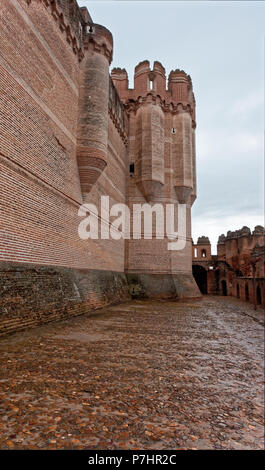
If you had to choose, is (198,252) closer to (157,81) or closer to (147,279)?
(147,279)

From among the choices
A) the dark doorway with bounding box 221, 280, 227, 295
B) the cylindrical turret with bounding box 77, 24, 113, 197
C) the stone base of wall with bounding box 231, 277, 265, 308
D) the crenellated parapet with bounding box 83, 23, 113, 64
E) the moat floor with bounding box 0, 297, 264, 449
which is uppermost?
the crenellated parapet with bounding box 83, 23, 113, 64

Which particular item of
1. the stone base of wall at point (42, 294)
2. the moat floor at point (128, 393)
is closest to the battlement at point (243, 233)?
the stone base of wall at point (42, 294)

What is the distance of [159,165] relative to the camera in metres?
17.2

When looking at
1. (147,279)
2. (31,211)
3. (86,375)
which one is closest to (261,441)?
(86,375)

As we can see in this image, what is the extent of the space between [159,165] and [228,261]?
20342 millimetres

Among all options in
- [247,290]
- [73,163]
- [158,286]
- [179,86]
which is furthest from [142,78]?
[247,290]

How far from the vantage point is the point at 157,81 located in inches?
722

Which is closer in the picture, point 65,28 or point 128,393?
point 128,393

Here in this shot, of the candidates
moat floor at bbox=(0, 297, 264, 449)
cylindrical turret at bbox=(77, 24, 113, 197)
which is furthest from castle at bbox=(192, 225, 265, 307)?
moat floor at bbox=(0, 297, 264, 449)

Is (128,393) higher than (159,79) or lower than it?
lower

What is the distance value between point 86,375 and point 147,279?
13.6m

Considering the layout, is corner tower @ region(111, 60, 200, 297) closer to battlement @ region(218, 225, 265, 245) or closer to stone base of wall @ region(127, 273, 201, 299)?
stone base of wall @ region(127, 273, 201, 299)

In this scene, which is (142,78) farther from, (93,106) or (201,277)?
(201,277)

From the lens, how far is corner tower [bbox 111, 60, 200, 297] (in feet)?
56.0
